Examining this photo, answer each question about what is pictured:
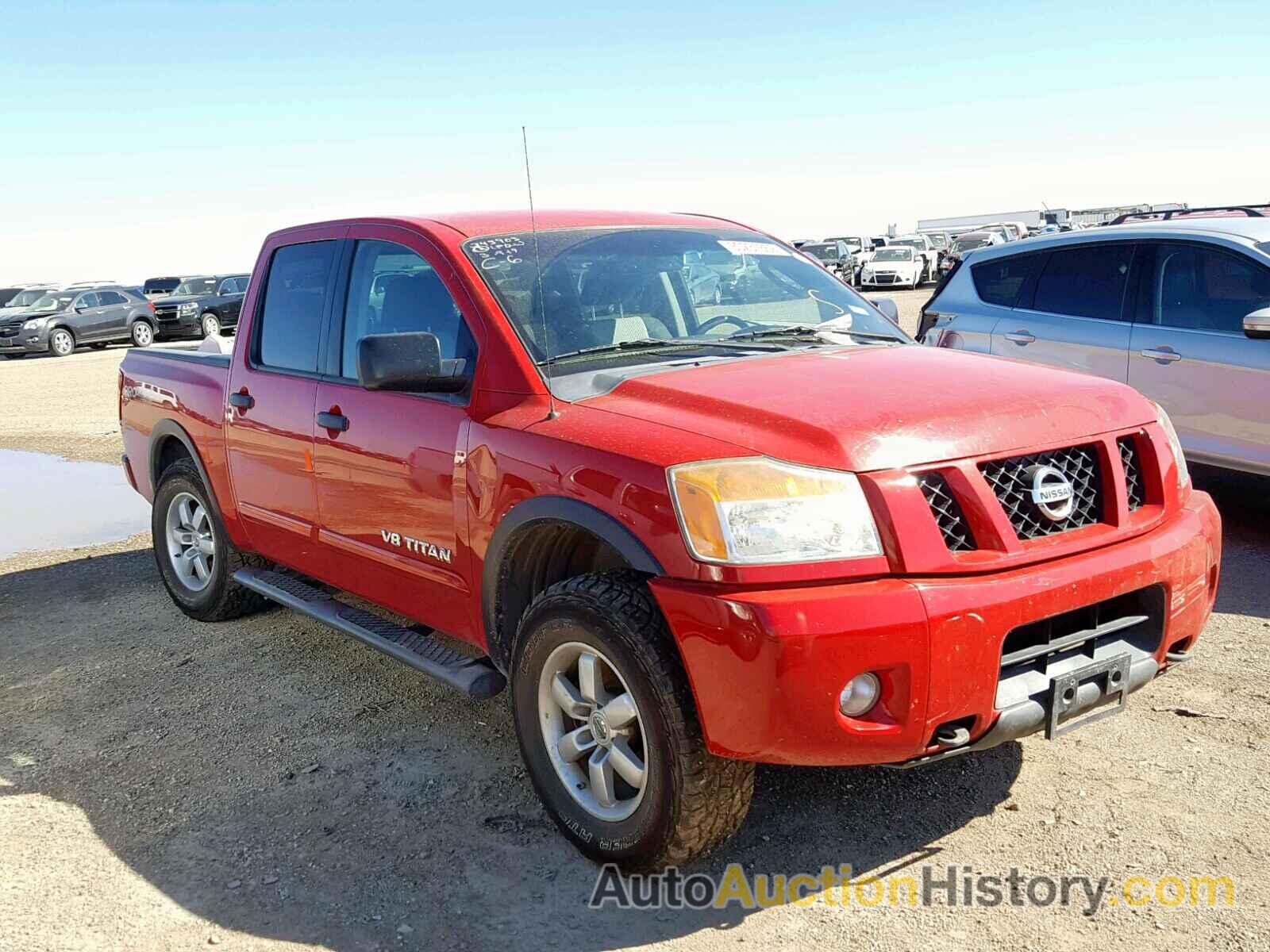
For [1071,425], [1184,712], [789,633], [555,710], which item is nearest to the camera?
[789,633]

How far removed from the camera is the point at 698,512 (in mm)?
2814

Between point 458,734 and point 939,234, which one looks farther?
point 939,234

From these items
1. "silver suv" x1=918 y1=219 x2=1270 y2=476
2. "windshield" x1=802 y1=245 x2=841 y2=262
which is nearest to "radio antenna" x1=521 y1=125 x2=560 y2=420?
"silver suv" x1=918 y1=219 x2=1270 y2=476

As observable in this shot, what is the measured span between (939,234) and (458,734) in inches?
2196

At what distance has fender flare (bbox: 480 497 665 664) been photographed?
2926 mm

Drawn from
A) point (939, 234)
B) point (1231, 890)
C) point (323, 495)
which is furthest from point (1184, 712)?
point (939, 234)

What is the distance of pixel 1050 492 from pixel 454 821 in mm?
2013

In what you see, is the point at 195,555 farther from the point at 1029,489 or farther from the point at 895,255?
the point at 895,255

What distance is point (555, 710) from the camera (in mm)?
3338

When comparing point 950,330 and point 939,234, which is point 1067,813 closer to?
point 950,330

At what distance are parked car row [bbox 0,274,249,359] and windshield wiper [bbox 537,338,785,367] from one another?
25.6 m

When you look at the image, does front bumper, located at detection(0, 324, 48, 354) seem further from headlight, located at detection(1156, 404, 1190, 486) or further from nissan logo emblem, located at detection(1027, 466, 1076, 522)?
nissan logo emblem, located at detection(1027, 466, 1076, 522)

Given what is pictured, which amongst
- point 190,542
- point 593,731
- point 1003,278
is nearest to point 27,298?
point 190,542

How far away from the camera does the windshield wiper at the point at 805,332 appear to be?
404 cm
